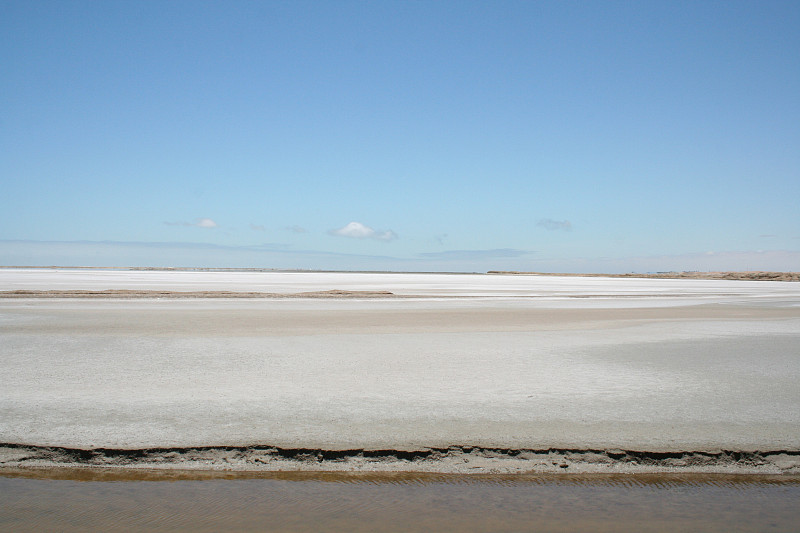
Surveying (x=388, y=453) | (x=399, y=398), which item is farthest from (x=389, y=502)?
(x=399, y=398)

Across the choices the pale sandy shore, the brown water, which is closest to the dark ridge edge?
the pale sandy shore

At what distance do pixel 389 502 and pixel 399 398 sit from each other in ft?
8.57

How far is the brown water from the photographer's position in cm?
341

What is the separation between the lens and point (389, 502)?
3.72 m

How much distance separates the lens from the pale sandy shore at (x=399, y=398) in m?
4.52

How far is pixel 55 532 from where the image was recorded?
3.29 meters

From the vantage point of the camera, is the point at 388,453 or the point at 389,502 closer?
the point at 389,502

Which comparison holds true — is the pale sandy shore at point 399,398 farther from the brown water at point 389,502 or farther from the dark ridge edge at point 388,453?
the brown water at point 389,502

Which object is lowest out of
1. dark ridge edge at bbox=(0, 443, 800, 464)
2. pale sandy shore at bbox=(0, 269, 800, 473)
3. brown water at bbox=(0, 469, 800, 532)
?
brown water at bbox=(0, 469, 800, 532)

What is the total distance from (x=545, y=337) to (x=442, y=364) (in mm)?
4110

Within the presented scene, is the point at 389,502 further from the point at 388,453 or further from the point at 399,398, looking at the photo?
the point at 399,398

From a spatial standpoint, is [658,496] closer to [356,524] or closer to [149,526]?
[356,524]

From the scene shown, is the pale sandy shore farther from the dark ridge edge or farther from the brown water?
the brown water

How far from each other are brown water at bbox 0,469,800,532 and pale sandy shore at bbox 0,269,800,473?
250 mm
